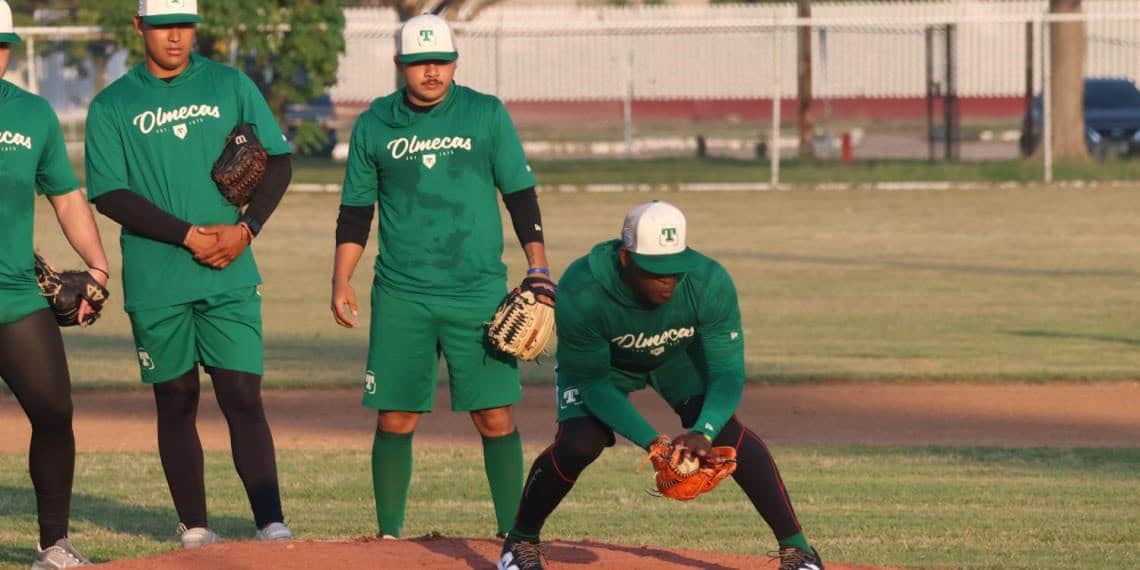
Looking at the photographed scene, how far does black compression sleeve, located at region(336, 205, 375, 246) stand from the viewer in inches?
317

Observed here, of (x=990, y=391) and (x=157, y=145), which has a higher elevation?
(x=157, y=145)

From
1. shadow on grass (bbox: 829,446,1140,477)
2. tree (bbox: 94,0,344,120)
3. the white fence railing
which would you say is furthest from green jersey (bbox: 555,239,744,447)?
the white fence railing

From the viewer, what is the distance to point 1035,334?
16500 millimetres

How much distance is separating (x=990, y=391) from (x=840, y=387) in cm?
105

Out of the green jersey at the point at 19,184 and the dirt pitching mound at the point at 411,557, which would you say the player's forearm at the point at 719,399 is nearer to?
the dirt pitching mound at the point at 411,557

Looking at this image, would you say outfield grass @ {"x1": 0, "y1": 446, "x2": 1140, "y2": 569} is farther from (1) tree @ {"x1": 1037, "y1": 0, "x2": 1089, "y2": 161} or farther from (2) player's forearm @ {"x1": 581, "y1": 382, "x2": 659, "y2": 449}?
(1) tree @ {"x1": 1037, "y1": 0, "x2": 1089, "y2": 161}

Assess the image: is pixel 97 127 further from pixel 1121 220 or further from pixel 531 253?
pixel 1121 220

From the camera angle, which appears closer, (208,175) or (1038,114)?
(208,175)

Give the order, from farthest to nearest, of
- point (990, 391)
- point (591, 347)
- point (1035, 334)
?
point (1035, 334), point (990, 391), point (591, 347)

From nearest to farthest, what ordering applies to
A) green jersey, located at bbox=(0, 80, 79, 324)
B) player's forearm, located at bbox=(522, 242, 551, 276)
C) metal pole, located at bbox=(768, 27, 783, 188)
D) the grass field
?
1. green jersey, located at bbox=(0, 80, 79, 324)
2. player's forearm, located at bbox=(522, 242, 551, 276)
3. the grass field
4. metal pole, located at bbox=(768, 27, 783, 188)

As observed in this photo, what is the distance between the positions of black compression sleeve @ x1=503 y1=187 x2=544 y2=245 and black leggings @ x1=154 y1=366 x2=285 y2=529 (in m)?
1.23

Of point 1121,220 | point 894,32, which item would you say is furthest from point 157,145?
point 894,32

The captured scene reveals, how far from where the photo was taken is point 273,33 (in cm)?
3025

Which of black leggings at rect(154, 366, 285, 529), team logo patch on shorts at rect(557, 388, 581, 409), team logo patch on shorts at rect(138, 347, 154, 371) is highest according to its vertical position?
team logo patch on shorts at rect(138, 347, 154, 371)
